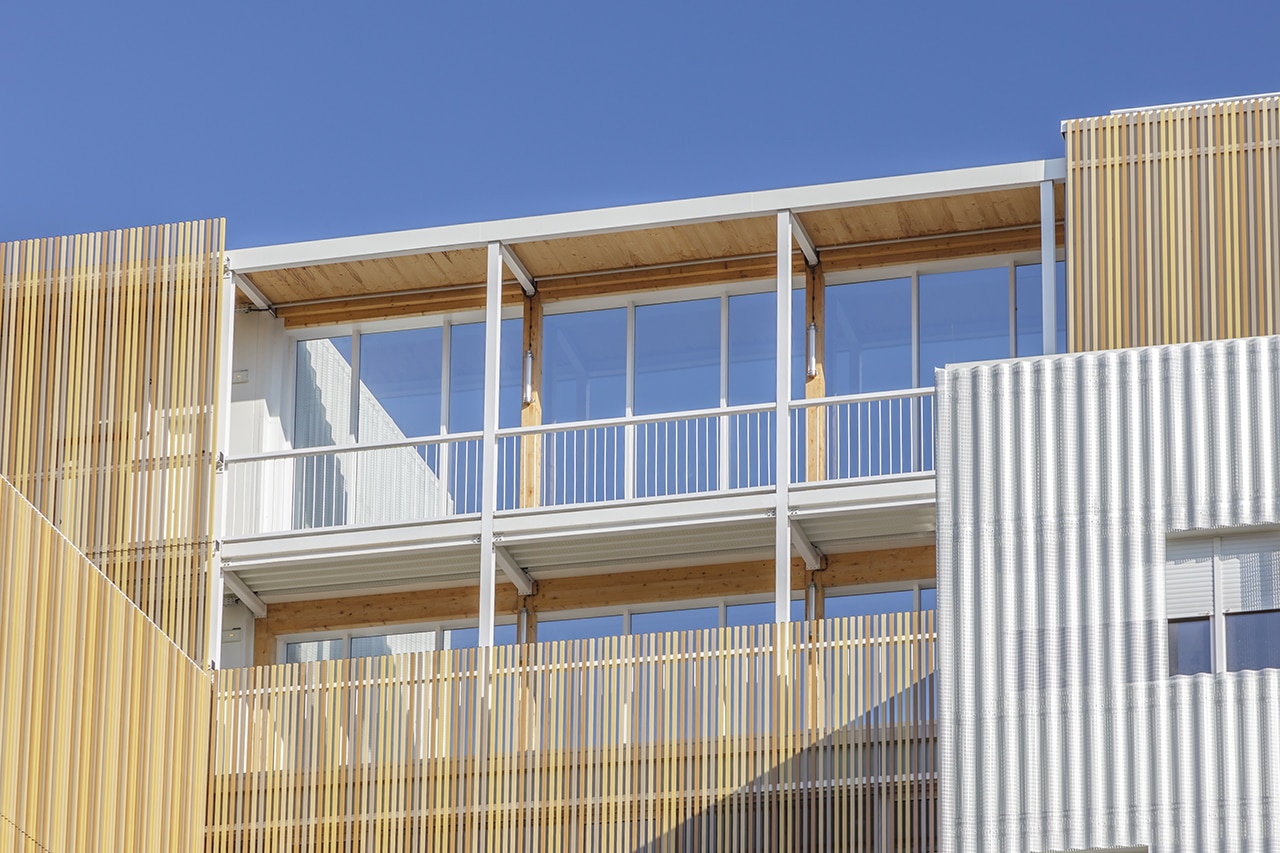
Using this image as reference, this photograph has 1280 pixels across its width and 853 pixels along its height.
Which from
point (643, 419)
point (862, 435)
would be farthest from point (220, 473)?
point (862, 435)

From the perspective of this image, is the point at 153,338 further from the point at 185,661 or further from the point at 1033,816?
the point at 1033,816

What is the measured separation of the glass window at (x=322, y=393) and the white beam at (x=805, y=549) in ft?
19.0

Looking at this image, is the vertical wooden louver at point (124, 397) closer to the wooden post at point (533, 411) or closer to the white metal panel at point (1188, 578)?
the wooden post at point (533, 411)

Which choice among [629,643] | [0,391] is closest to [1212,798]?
[629,643]

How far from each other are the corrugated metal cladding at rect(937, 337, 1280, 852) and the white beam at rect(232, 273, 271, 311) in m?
10.8

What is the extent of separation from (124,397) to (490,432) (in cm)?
418

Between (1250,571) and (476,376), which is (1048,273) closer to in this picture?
(476,376)

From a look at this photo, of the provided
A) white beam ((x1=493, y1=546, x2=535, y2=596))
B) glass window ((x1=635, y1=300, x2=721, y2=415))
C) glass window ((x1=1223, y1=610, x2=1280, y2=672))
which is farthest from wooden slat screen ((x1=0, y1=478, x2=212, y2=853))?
glass window ((x1=1223, y1=610, x2=1280, y2=672))

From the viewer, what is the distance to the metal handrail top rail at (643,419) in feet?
Answer: 98.7

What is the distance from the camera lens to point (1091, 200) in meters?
29.2

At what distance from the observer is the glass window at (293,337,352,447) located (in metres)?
32.6

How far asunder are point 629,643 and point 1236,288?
712 centimetres

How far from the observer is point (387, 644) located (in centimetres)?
3197

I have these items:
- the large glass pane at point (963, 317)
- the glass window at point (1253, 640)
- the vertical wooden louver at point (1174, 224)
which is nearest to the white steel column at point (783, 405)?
the large glass pane at point (963, 317)
